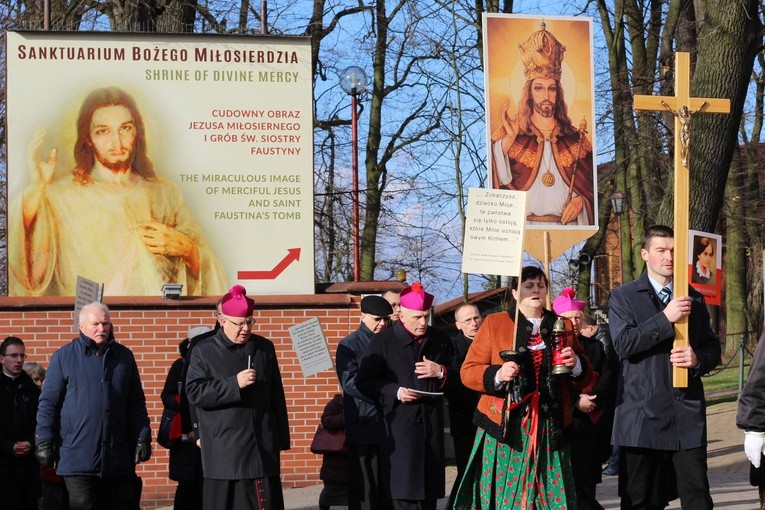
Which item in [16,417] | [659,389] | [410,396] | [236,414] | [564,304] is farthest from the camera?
[16,417]

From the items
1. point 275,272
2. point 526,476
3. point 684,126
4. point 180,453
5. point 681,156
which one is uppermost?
point 684,126

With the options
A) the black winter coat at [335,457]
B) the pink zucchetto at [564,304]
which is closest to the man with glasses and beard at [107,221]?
the black winter coat at [335,457]

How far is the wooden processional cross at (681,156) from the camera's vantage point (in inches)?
309

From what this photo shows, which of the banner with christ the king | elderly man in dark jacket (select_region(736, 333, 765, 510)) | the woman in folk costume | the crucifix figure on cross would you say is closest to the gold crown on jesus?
the banner with christ the king

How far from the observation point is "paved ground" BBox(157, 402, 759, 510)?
1165 cm

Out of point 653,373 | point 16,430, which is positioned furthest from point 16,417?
point 653,373

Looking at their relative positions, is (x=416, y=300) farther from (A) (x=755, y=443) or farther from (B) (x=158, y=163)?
(B) (x=158, y=163)

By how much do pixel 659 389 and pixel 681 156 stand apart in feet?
4.99

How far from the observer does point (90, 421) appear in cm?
859

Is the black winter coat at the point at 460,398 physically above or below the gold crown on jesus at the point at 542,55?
below

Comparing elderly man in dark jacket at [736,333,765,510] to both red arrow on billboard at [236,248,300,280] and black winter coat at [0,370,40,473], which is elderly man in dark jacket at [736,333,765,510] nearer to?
black winter coat at [0,370,40,473]

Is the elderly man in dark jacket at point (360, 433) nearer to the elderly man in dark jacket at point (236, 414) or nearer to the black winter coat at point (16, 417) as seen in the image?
the elderly man in dark jacket at point (236, 414)

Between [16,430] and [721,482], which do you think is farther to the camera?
[721,482]

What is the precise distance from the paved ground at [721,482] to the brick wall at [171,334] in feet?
1.28
